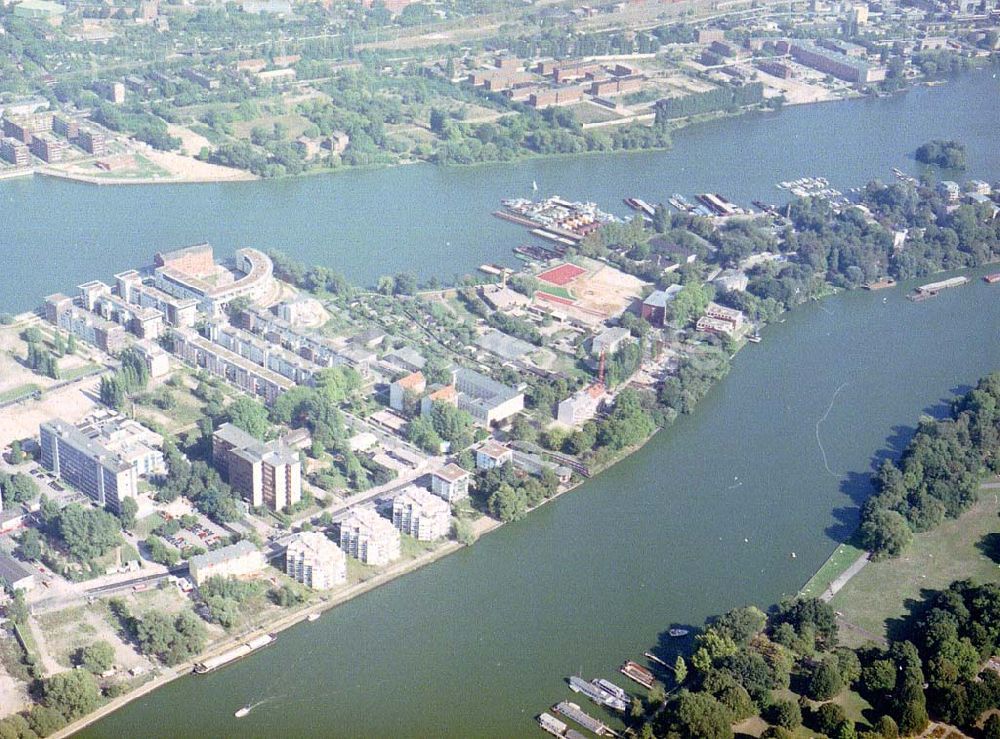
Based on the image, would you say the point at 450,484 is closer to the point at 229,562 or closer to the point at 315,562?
the point at 315,562

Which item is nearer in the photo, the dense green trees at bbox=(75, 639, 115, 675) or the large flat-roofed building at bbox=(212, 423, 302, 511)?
the dense green trees at bbox=(75, 639, 115, 675)

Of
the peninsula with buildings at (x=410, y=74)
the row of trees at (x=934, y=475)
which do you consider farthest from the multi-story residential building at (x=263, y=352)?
the peninsula with buildings at (x=410, y=74)

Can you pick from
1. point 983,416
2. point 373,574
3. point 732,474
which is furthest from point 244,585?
point 983,416

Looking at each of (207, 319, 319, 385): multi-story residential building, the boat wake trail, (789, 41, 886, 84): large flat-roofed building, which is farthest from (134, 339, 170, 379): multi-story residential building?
(789, 41, 886, 84): large flat-roofed building

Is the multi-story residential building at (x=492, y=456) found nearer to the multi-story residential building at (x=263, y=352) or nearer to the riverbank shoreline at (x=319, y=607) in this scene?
the riverbank shoreline at (x=319, y=607)

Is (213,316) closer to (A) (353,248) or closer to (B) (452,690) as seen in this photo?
(A) (353,248)

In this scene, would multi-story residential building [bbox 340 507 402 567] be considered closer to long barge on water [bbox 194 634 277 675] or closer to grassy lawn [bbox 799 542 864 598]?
long barge on water [bbox 194 634 277 675]
